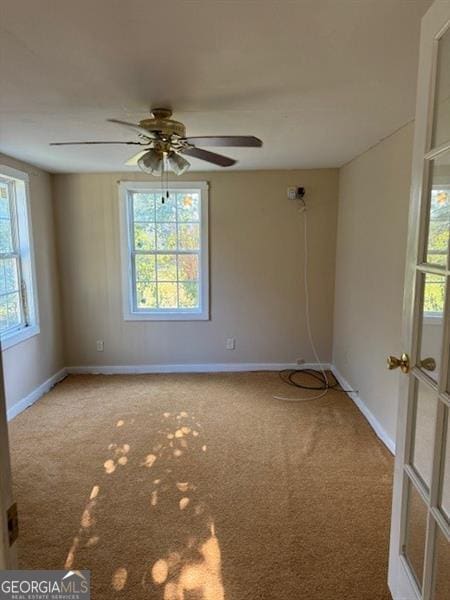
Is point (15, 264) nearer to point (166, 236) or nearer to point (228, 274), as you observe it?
point (166, 236)

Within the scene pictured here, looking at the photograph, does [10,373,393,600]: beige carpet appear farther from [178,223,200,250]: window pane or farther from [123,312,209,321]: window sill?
[178,223,200,250]: window pane

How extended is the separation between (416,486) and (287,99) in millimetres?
1884

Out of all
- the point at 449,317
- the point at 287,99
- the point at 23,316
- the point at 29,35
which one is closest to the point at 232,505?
the point at 449,317

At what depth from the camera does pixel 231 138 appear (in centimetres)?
206

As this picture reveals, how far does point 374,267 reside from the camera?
303cm

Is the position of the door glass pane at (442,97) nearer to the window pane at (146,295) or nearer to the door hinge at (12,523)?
the door hinge at (12,523)

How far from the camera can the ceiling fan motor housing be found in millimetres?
1950

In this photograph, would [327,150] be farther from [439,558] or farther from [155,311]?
[439,558]

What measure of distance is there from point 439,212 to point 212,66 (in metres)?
1.13

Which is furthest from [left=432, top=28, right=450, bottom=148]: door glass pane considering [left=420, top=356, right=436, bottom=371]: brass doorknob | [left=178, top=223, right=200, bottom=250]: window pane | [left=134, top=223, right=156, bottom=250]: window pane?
[left=134, top=223, right=156, bottom=250]: window pane

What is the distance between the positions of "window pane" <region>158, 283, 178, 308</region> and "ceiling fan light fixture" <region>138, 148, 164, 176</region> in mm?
2139

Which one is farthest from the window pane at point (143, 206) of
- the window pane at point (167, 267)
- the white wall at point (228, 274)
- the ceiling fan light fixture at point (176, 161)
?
the ceiling fan light fixture at point (176, 161)

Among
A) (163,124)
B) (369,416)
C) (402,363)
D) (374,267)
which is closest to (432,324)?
(402,363)

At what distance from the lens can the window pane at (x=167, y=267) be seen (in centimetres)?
422
